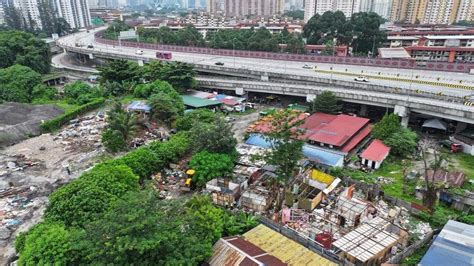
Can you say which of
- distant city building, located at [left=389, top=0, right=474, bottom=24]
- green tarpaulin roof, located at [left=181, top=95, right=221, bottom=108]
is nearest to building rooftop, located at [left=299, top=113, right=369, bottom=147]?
green tarpaulin roof, located at [left=181, top=95, right=221, bottom=108]

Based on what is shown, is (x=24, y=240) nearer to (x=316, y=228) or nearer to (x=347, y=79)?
(x=316, y=228)

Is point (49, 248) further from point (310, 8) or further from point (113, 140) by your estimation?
point (310, 8)

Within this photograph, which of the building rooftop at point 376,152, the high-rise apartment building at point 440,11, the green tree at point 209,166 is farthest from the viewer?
the high-rise apartment building at point 440,11

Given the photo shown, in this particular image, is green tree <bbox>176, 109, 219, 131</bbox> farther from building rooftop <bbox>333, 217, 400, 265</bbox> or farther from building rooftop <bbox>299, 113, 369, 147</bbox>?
building rooftop <bbox>333, 217, 400, 265</bbox>

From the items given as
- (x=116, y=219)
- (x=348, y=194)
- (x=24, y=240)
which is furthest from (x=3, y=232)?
(x=348, y=194)

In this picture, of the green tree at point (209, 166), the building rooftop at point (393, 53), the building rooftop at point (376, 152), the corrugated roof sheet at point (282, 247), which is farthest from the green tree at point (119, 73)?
the building rooftop at point (393, 53)

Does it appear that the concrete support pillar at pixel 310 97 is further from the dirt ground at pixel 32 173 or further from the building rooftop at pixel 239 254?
the building rooftop at pixel 239 254

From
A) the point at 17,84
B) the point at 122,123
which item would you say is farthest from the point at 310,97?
the point at 17,84
